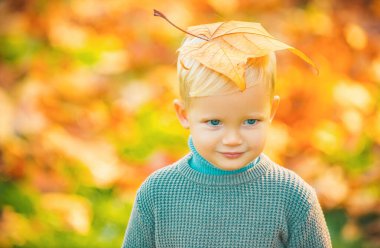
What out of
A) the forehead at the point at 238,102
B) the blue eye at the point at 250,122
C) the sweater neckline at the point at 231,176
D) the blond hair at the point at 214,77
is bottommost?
the sweater neckline at the point at 231,176

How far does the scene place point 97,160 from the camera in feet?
12.9

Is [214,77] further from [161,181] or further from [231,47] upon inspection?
[161,181]

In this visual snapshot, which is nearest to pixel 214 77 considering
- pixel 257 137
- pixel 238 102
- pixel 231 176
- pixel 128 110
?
pixel 238 102

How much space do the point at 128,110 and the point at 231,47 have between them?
7.93 feet

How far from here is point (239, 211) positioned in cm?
213

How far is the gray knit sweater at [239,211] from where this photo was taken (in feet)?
6.96

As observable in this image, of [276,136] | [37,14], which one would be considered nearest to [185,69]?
[276,136]

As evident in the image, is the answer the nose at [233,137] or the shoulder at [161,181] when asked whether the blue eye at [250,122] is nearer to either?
the nose at [233,137]

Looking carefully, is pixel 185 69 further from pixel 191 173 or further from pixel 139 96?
pixel 139 96

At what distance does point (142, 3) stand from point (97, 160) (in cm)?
159

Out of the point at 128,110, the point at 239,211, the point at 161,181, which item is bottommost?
the point at 239,211

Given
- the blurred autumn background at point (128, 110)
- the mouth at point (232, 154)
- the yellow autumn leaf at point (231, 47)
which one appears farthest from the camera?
the blurred autumn background at point (128, 110)

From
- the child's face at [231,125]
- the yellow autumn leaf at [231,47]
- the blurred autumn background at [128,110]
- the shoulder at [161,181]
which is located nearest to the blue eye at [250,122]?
the child's face at [231,125]

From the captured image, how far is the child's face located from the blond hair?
0.05ft
